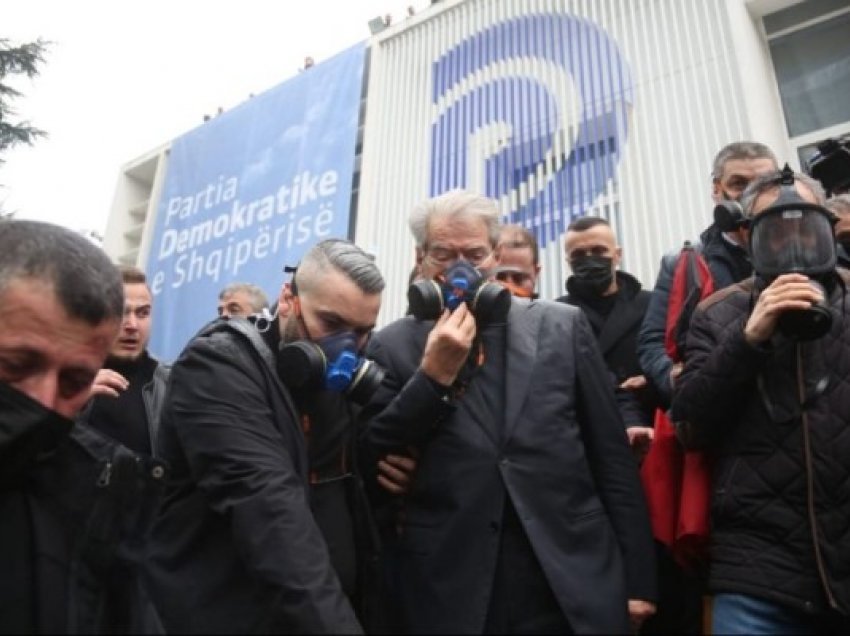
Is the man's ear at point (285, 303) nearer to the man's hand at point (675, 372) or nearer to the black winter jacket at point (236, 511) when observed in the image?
the black winter jacket at point (236, 511)

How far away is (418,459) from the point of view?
5.21ft

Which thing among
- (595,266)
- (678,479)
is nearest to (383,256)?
(595,266)

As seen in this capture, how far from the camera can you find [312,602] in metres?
1.17

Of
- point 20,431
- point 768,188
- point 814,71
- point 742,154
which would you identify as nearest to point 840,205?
point 742,154

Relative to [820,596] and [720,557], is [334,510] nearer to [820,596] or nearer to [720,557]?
[720,557]

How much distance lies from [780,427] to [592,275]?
1.19m

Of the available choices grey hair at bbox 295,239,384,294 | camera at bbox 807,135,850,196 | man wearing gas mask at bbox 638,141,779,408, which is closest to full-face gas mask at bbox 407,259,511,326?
grey hair at bbox 295,239,384,294

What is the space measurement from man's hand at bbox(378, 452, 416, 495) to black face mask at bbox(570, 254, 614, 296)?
4.10ft

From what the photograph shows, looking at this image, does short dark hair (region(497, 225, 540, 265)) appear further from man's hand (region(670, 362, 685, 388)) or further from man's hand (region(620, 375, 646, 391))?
man's hand (region(670, 362, 685, 388))

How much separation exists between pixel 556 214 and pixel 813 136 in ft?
5.69

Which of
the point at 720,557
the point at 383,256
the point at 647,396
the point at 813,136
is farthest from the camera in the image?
the point at 383,256

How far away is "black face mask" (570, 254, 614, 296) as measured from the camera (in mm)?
2609

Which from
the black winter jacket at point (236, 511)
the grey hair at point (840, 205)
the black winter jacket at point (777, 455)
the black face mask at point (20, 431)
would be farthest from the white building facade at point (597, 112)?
the black face mask at point (20, 431)

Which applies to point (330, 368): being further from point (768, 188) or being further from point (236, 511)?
point (768, 188)
